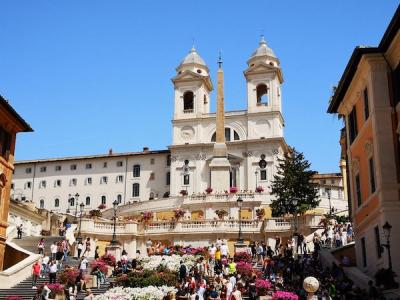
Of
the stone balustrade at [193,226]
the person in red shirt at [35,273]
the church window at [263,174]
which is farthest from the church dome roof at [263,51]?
the person in red shirt at [35,273]

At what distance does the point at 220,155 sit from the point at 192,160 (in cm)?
795

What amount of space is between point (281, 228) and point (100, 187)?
59.3m

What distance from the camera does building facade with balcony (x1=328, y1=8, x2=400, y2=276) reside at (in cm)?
2839

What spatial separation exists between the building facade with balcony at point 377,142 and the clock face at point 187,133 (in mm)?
66347

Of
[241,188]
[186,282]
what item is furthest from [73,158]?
[186,282]

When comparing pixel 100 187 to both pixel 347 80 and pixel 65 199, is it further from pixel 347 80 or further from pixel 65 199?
pixel 347 80

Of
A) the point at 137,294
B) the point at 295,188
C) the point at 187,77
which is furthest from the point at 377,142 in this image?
the point at 187,77

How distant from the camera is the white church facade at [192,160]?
93.0m

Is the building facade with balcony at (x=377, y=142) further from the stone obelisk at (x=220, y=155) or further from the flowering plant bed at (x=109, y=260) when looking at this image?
the stone obelisk at (x=220, y=155)

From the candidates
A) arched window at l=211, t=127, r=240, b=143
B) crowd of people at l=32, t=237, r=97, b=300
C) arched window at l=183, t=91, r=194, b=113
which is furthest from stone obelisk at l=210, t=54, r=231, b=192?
crowd of people at l=32, t=237, r=97, b=300

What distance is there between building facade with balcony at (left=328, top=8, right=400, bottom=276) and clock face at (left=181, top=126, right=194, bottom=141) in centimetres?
6635

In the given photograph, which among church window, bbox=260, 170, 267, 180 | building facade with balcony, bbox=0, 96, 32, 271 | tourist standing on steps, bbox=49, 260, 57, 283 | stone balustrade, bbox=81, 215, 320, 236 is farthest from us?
church window, bbox=260, 170, 267, 180

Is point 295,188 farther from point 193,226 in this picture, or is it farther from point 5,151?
point 5,151

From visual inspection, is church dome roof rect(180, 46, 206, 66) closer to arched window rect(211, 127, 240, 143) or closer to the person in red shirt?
arched window rect(211, 127, 240, 143)
